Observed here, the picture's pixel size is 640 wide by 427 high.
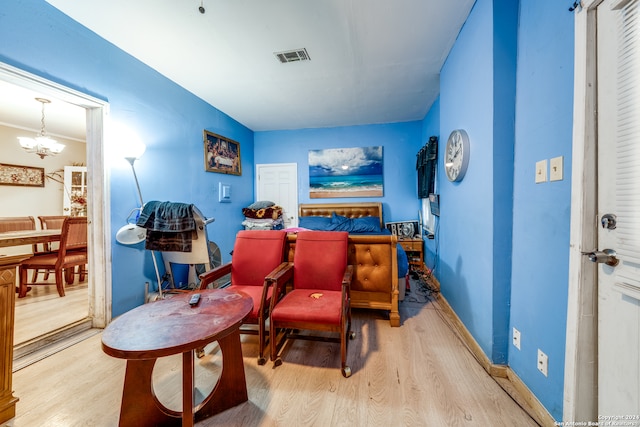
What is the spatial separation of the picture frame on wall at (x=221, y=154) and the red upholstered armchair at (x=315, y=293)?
2.46m

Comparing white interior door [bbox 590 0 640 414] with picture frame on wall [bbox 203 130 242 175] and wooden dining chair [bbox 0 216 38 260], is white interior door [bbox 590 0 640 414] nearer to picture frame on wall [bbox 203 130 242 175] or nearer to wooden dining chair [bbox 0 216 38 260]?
picture frame on wall [bbox 203 130 242 175]

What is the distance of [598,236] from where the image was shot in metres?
1.02

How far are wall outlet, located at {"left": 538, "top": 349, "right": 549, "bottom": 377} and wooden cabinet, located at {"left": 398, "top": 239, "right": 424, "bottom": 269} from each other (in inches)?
111

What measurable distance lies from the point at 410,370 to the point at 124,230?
2.95m

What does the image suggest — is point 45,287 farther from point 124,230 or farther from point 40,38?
point 40,38

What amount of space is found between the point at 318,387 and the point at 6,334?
1.84 m

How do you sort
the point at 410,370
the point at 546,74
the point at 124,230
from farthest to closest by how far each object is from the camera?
the point at 124,230, the point at 410,370, the point at 546,74

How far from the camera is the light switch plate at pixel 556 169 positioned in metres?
1.21

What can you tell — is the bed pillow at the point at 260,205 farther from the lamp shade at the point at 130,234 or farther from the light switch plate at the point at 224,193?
the lamp shade at the point at 130,234

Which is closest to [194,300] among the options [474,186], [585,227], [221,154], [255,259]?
[255,259]

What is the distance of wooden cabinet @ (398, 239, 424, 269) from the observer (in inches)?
164

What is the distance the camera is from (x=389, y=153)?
193 inches

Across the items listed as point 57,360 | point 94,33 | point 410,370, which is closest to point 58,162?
point 94,33

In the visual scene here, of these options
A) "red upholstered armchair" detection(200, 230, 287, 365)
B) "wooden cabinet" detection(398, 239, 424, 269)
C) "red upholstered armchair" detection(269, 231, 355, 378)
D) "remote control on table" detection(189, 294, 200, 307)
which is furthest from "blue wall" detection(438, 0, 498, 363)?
"remote control on table" detection(189, 294, 200, 307)
